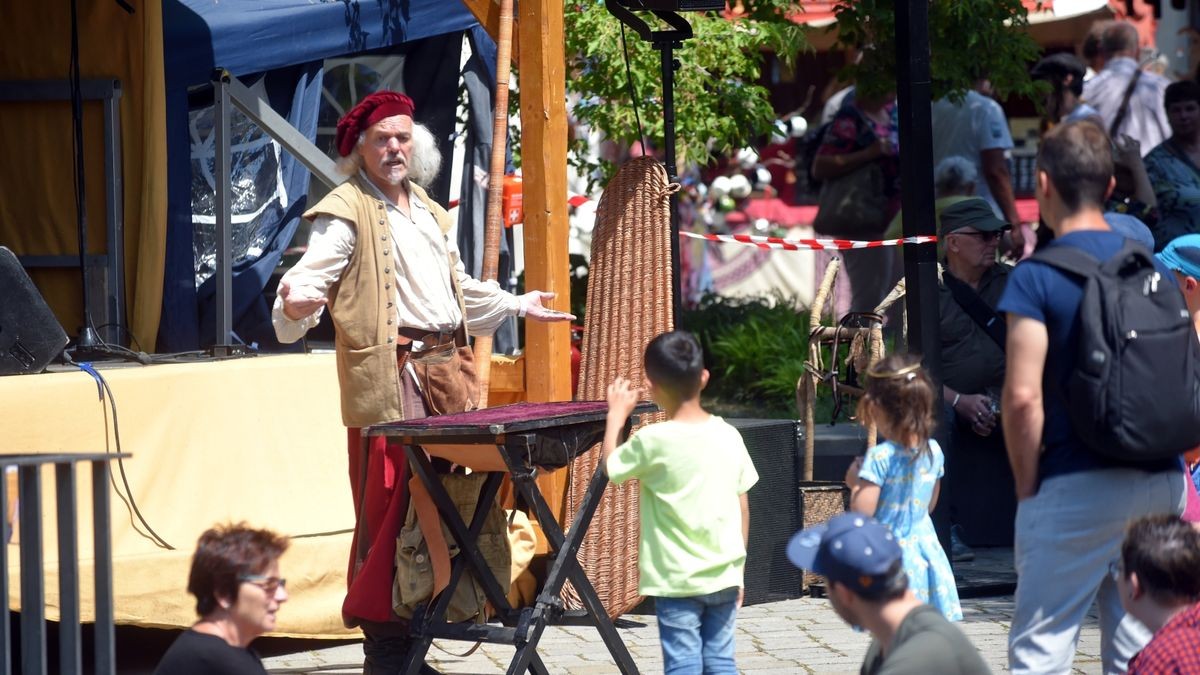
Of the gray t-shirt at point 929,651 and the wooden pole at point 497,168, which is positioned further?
the wooden pole at point 497,168

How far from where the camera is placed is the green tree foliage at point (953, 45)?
29.5 ft

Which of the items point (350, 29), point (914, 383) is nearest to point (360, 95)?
point (350, 29)

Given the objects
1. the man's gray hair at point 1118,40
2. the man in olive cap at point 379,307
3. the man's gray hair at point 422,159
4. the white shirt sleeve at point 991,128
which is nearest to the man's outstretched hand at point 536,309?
the man in olive cap at point 379,307

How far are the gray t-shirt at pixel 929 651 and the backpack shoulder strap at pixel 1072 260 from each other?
991 millimetres

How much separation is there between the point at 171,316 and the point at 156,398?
2019 millimetres

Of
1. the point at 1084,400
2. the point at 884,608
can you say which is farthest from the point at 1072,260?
the point at 884,608

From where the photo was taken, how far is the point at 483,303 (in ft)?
19.6

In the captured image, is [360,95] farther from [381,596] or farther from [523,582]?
[381,596]

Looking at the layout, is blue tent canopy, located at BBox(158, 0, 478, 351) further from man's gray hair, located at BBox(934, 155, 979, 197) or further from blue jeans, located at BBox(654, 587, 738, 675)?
blue jeans, located at BBox(654, 587, 738, 675)

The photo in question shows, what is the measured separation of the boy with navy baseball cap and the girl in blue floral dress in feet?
4.17

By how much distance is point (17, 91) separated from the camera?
27.8ft

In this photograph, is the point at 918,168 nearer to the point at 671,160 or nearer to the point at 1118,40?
the point at 671,160

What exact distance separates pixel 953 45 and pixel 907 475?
485 centimetres

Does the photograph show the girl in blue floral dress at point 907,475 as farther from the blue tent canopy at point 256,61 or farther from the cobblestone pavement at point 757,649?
the blue tent canopy at point 256,61
